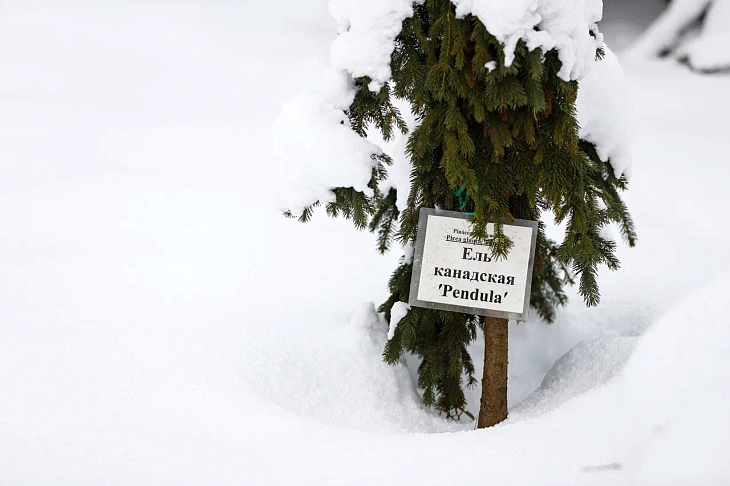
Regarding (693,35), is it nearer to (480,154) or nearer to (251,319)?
(480,154)

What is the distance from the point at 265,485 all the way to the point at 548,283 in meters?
1.58

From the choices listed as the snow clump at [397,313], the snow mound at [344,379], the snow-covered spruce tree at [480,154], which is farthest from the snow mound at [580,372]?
the snow clump at [397,313]

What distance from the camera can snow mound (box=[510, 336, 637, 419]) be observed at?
6.26ft

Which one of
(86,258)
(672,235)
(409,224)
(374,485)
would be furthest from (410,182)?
(672,235)

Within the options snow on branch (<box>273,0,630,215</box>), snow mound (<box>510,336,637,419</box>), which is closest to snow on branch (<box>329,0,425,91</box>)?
snow on branch (<box>273,0,630,215</box>)

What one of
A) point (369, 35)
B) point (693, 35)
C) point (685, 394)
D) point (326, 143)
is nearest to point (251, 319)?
point (326, 143)

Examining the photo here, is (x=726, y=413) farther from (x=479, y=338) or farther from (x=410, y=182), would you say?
(x=479, y=338)

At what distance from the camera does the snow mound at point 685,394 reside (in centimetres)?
96

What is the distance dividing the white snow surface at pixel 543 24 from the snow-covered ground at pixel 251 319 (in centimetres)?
67

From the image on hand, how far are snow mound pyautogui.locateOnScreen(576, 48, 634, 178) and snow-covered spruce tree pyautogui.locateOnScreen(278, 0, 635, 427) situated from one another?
4cm

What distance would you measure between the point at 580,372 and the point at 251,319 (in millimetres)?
1228

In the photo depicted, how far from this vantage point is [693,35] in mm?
5973

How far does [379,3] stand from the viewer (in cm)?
166

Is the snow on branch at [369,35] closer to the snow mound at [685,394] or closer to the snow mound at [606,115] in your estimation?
the snow mound at [606,115]
